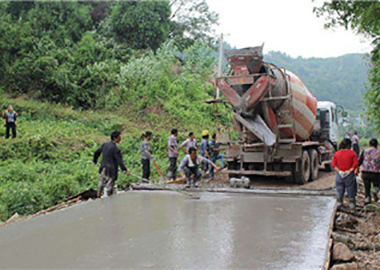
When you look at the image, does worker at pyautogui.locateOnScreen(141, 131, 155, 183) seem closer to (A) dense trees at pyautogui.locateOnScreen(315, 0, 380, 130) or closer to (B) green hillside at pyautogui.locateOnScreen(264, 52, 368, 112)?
(A) dense trees at pyautogui.locateOnScreen(315, 0, 380, 130)

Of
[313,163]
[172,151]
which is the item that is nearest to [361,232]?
[172,151]

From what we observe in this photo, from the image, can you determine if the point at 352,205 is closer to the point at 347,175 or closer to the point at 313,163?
the point at 347,175

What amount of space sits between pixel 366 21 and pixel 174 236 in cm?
462

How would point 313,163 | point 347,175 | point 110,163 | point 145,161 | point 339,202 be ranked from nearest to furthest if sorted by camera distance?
point 339,202 → point 347,175 → point 110,163 → point 145,161 → point 313,163

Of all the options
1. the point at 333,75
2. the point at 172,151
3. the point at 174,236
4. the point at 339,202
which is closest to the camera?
the point at 174,236

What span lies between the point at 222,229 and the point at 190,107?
1434 cm

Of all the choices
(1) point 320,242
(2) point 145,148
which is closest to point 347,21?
(2) point 145,148

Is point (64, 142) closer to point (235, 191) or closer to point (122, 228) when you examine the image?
point (235, 191)

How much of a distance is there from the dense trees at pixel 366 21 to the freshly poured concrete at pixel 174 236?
3.16 m

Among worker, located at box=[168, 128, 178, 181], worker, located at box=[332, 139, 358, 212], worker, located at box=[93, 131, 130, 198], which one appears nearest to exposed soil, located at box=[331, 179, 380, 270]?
worker, located at box=[332, 139, 358, 212]

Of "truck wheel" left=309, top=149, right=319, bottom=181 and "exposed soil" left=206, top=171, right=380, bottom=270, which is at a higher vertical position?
"truck wheel" left=309, top=149, right=319, bottom=181

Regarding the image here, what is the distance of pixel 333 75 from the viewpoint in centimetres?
8100

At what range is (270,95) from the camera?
942 centimetres

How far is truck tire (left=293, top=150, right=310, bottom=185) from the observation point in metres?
10.2
